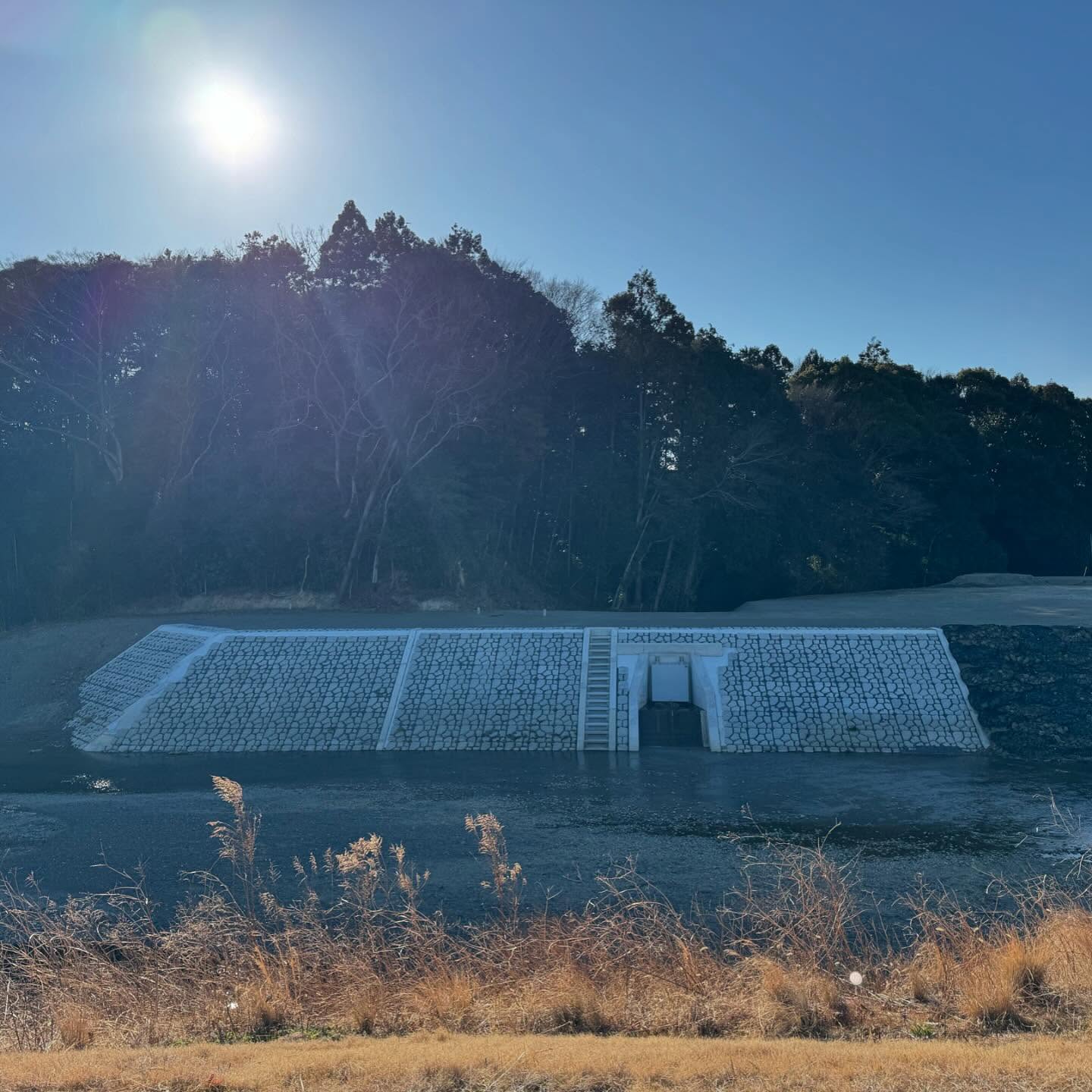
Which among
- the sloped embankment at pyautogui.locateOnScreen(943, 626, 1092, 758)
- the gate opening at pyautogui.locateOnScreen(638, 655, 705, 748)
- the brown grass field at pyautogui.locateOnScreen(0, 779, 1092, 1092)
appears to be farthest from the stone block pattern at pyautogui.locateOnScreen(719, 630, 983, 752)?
the brown grass field at pyautogui.locateOnScreen(0, 779, 1092, 1092)

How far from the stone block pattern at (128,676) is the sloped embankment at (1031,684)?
1925 cm

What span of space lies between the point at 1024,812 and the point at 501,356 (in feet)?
77.8

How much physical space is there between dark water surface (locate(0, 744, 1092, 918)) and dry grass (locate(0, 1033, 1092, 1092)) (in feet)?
21.2

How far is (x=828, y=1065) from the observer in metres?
5.12

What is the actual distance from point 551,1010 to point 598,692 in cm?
1653

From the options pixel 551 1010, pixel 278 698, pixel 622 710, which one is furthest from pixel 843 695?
pixel 551 1010

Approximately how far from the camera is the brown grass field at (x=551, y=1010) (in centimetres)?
512

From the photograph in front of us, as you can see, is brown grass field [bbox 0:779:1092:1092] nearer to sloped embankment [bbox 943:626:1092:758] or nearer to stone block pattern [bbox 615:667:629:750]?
stone block pattern [bbox 615:667:629:750]

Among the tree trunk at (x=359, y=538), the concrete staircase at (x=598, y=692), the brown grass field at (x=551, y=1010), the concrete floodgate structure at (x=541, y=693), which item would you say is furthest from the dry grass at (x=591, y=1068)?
the tree trunk at (x=359, y=538)

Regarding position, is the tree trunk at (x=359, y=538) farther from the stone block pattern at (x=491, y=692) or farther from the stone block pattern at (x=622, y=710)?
the stone block pattern at (x=622, y=710)

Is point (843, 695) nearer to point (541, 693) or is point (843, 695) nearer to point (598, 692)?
point (598, 692)

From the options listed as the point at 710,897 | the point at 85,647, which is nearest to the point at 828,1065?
the point at 710,897

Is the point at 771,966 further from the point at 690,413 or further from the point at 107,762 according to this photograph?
the point at 690,413

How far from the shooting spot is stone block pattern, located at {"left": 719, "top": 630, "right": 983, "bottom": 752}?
826 inches
